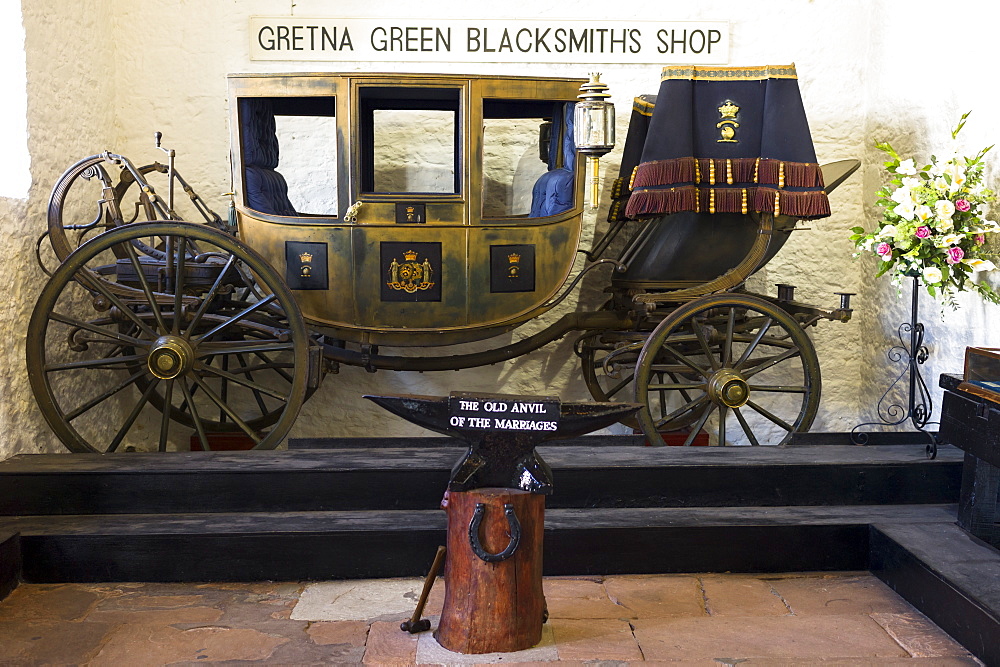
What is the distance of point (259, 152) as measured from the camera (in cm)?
421

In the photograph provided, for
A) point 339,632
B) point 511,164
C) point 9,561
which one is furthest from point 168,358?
point 511,164

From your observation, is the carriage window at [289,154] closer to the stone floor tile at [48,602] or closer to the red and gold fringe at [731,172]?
the red and gold fringe at [731,172]

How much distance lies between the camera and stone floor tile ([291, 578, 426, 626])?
305cm

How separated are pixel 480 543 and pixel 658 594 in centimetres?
89

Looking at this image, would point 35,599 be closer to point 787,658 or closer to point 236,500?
point 236,500

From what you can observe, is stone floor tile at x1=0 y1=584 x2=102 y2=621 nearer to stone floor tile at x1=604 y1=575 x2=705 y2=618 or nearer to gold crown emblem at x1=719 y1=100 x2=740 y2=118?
stone floor tile at x1=604 y1=575 x2=705 y2=618

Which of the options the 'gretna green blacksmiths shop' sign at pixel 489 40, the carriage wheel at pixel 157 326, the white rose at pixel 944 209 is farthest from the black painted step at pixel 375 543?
the 'gretna green blacksmiths shop' sign at pixel 489 40

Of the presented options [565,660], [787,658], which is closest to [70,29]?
[565,660]

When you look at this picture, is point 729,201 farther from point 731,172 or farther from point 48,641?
point 48,641

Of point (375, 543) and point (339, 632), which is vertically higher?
point (375, 543)

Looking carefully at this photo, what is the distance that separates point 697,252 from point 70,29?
3160 millimetres

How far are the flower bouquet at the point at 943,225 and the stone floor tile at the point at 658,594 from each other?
1.63 m

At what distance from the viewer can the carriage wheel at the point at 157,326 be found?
374cm

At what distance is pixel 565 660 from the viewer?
107 inches
